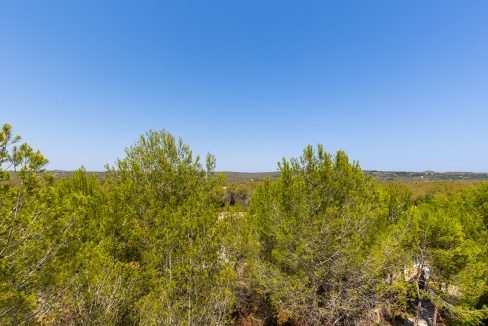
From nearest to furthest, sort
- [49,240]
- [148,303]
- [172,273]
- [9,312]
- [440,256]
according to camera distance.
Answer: [9,312]
[49,240]
[148,303]
[172,273]
[440,256]

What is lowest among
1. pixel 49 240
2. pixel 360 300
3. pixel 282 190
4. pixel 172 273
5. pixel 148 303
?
pixel 360 300

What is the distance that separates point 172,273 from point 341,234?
925cm

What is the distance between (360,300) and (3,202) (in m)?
16.2

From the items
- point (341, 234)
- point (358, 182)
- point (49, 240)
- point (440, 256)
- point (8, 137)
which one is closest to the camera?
point (8, 137)

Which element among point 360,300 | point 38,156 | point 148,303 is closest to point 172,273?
point 148,303

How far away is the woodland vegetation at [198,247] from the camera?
6.92 m

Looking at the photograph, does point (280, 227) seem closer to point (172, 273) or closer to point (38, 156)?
point (172, 273)

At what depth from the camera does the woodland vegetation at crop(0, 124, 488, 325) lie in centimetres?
692

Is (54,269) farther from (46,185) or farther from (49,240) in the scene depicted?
(46,185)

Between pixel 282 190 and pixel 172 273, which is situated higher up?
pixel 282 190

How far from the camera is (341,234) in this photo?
1330 cm

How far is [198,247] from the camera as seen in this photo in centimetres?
934

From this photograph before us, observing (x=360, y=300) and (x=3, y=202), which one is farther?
(x=360, y=300)

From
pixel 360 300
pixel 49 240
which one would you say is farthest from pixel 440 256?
pixel 49 240
